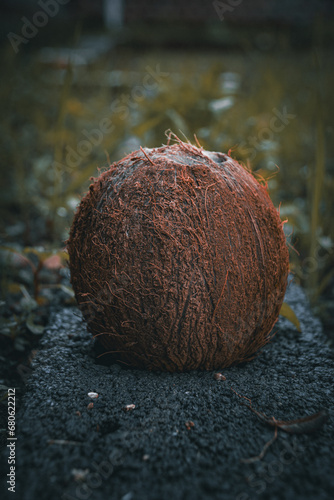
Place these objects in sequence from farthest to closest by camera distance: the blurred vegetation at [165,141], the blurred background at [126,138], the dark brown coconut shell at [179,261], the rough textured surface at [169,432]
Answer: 1. the blurred vegetation at [165,141]
2. the blurred background at [126,138]
3. the dark brown coconut shell at [179,261]
4. the rough textured surface at [169,432]

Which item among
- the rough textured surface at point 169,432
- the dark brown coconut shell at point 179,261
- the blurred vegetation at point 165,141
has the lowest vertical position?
the rough textured surface at point 169,432

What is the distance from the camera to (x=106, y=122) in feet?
15.4

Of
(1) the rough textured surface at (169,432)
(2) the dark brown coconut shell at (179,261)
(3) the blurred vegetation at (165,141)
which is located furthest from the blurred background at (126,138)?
(1) the rough textured surface at (169,432)

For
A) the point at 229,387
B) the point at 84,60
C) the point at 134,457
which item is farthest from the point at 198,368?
the point at 84,60

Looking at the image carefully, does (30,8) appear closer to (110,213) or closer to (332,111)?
(332,111)

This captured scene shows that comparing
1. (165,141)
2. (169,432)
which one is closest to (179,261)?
(169,432)

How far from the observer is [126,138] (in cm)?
405

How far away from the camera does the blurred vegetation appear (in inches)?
123

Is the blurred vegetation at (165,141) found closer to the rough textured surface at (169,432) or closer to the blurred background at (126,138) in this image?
the blurred background at (126,138)

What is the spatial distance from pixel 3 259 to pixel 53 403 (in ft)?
4.87

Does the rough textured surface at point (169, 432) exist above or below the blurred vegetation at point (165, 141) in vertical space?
below

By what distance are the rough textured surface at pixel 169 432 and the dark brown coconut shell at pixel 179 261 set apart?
6.6 inches

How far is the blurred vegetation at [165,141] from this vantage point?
312 cm

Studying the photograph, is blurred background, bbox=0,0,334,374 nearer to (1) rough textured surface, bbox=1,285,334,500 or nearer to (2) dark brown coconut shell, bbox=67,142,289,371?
(2) dark brown coconut shell, bbox=67,142,289,371
